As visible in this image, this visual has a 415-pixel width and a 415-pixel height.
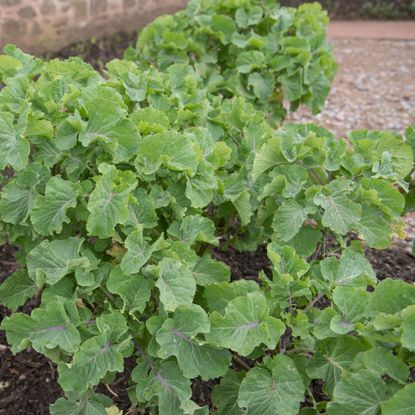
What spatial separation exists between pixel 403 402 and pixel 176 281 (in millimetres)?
681

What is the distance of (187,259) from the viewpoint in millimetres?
1846

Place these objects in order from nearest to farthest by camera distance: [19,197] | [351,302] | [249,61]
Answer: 1. [351,302]
2. [19,197]
3. [249,61]

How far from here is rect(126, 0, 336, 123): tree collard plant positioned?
326 centimetres

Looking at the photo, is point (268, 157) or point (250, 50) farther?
point (250, 50)

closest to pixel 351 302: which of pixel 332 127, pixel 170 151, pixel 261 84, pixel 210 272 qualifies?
pixel 210 272

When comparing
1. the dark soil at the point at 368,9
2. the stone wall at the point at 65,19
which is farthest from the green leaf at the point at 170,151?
the dark soil at the point at 368,9

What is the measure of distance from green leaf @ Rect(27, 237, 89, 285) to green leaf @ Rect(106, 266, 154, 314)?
114 mm

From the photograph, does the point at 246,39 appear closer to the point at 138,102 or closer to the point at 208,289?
the point at 138,102

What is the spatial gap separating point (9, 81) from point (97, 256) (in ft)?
2.28

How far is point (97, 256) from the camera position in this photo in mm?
2027

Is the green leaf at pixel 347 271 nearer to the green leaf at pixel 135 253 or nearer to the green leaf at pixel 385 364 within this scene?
the green leaf at pixel 385 364

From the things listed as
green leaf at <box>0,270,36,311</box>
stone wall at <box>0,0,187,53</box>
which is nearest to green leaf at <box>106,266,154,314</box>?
green leaf at <box>0,270,36,311</box>

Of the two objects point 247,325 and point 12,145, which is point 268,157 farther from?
point 12,145

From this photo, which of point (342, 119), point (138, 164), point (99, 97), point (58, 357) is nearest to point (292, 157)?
point (138, 164)
